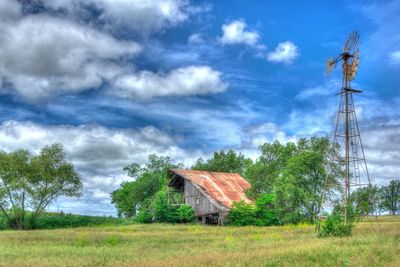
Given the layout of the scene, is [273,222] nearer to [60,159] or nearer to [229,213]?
[229,213]

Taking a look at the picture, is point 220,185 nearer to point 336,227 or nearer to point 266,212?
point 266,212

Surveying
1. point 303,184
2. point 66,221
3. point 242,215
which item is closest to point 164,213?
point 242,215

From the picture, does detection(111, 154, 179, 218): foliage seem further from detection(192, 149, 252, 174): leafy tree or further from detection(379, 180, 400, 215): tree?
detection(379, 180, 400, 215): tree

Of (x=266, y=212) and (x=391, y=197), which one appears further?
(x=391, y=197)

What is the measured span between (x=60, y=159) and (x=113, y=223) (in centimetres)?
1082

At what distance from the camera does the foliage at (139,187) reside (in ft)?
235

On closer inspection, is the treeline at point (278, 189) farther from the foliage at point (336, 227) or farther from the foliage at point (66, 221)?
the foliage at point (336, 227)

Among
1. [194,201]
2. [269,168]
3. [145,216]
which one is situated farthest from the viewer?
[269,168]

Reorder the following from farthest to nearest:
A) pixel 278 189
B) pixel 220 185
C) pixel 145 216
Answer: pixel 220 185
pixel 145 216
pixel 278 189

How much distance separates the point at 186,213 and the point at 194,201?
6.28ft

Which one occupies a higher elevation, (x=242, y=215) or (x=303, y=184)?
(x=303, y=184)

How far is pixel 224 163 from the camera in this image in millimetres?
84062

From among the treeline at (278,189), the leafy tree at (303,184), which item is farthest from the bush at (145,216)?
the leafy tree at (303,184)

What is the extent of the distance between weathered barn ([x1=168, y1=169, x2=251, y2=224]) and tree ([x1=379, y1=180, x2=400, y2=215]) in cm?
4883
